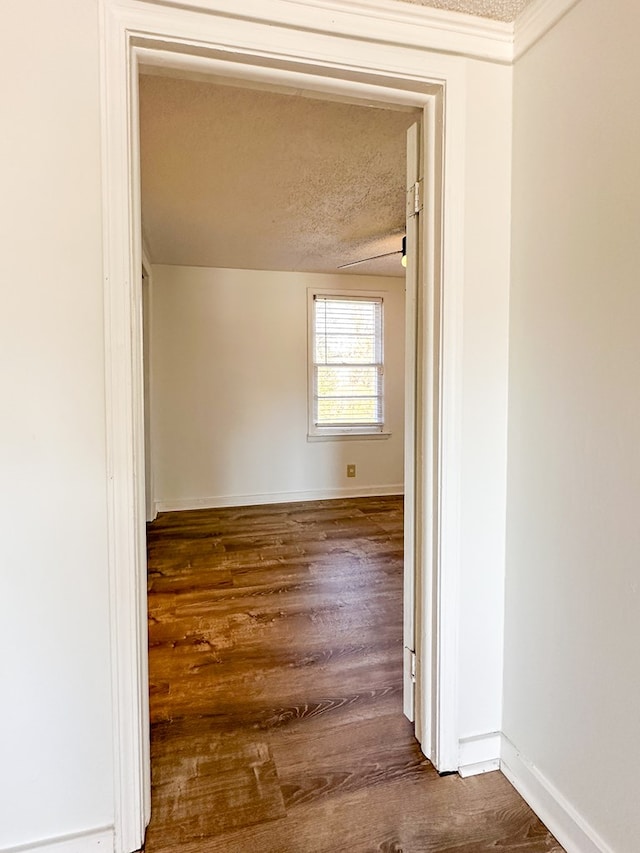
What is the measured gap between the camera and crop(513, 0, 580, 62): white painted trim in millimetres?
1212

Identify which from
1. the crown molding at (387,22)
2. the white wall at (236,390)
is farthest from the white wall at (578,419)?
the white wall at (236,390)

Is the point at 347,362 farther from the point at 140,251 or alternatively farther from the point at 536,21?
the point at 140,251

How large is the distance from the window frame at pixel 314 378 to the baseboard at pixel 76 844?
3.88m

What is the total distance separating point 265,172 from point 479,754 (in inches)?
104

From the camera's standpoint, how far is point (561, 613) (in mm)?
1264

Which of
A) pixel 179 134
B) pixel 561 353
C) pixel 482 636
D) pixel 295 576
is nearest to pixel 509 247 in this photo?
pixel 561 353

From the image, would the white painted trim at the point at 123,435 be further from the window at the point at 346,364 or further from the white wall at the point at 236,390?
the window at the point at 346,364

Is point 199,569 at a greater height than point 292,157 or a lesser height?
lesser

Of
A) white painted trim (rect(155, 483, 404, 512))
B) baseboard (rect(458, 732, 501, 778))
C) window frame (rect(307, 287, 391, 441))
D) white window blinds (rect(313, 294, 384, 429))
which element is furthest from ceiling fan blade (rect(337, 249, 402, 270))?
baseboard (rect(458, 732, 501, 778))

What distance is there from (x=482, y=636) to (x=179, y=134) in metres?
2.31

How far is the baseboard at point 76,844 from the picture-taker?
3.83 ft

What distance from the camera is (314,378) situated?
16.3ft

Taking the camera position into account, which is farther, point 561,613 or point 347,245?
point 347,245

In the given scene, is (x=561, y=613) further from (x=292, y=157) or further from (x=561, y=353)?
(x=292, y=157)
